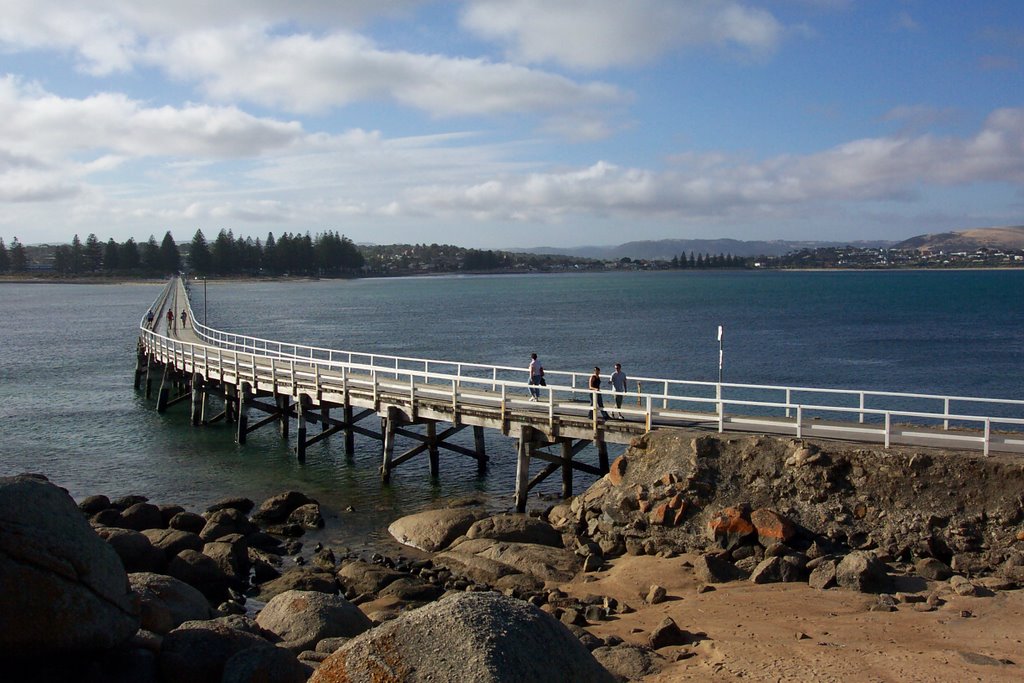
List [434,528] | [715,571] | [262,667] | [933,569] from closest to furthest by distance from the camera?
[262,667], [933,569], [715,571], [434,528]

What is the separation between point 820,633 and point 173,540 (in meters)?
12.3

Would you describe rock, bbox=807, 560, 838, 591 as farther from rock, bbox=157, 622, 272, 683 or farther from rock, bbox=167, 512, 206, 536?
rock, bbox=167, 512, 206, 536

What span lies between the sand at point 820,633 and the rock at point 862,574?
9.5 inches

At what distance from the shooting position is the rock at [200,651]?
9312 millimetres

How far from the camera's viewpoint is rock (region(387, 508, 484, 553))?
63.5 feet

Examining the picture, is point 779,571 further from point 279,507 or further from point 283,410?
point 283,410

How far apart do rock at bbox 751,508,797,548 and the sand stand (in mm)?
1186

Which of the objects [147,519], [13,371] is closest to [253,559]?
[147,519]

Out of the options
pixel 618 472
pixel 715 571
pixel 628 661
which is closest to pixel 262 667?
pixel 628 661

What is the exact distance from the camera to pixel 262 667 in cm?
902

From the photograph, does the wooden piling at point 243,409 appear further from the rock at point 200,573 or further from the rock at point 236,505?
the rock at point 200,573

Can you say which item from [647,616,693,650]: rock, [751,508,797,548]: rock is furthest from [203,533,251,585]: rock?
[751,508,797,548]: rock

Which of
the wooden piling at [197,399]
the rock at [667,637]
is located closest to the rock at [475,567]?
the rock at [667,637]

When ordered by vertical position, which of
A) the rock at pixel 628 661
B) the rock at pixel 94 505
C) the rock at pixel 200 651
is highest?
the rock at pixel 200 651
